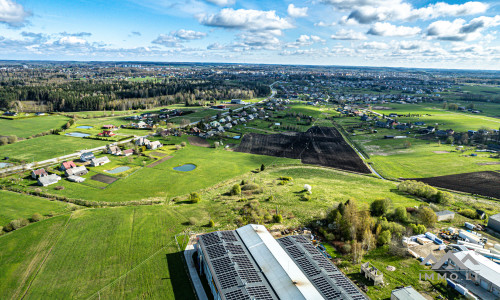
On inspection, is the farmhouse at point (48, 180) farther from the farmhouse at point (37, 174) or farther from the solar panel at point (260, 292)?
the solar panel at point (260, 292)

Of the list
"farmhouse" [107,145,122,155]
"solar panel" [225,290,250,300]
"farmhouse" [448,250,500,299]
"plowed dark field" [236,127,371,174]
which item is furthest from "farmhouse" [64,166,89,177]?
"farmhouse" [448,250,500,299]

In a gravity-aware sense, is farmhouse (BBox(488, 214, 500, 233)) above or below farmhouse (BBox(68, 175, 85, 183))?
above

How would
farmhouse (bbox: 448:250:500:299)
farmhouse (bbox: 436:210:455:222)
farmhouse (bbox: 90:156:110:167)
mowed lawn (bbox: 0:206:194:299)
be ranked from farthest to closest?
farmhouse (bbox: 90:156:110:167) → farmhouse (bbox: 436:210:455:222) → mowed lawn (bbox: 0:206:194:299) → farmhouse (bbox: 448:250:500:299)

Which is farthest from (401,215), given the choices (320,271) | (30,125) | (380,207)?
(30,125)

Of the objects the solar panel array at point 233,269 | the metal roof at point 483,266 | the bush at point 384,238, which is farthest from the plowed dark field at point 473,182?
the solar panel array at point 233,269

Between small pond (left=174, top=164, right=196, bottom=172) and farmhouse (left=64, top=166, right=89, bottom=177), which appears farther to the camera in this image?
small pond (left=174, top=164, right=196, bottom=172)

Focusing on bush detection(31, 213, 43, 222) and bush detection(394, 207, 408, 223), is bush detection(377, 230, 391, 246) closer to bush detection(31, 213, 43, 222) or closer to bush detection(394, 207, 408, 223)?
bush detection(394, 207, 408, 223)

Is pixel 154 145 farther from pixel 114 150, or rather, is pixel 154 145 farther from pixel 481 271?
pixel 481 271
